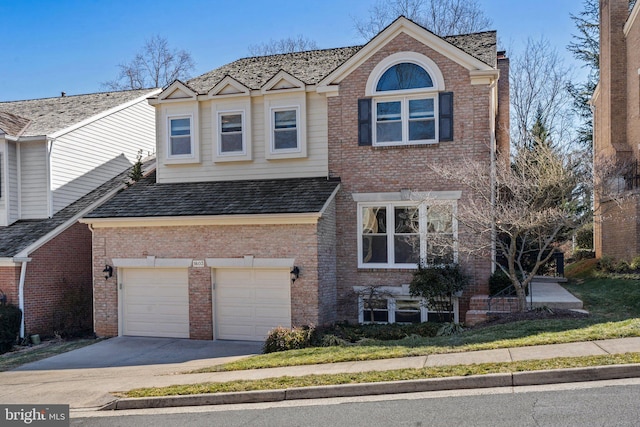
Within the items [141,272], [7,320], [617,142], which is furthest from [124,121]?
[617,142]

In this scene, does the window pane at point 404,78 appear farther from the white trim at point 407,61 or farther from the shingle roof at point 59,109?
the shingle roof at point 59,109

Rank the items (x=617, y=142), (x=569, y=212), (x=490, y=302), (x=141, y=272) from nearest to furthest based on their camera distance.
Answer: (x=569, y=212) → (x=490, y=302) → (x=141, y=272) → (x=617, y=142)

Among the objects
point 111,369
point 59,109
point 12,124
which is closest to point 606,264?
point 111,369

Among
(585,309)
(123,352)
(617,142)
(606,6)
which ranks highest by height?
(606,6)

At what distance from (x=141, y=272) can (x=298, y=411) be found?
9.83 metres

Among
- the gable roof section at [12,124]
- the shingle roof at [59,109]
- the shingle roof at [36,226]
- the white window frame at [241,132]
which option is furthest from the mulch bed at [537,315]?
the gable roof section at [12,124]

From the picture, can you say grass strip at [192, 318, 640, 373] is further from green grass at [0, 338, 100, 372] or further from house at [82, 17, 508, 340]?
green grass at [0, 338, 100, 372]

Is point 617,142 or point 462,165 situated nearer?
point 462,165

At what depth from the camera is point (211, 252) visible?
1603 centimetres

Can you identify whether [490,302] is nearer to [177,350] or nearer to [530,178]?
[530,178]

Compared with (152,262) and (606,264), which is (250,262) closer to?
(152,262)

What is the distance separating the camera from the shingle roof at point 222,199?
15.5 meters

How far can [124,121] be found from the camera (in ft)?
72.3

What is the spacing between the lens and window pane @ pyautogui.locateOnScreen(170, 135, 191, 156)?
18375 mm
